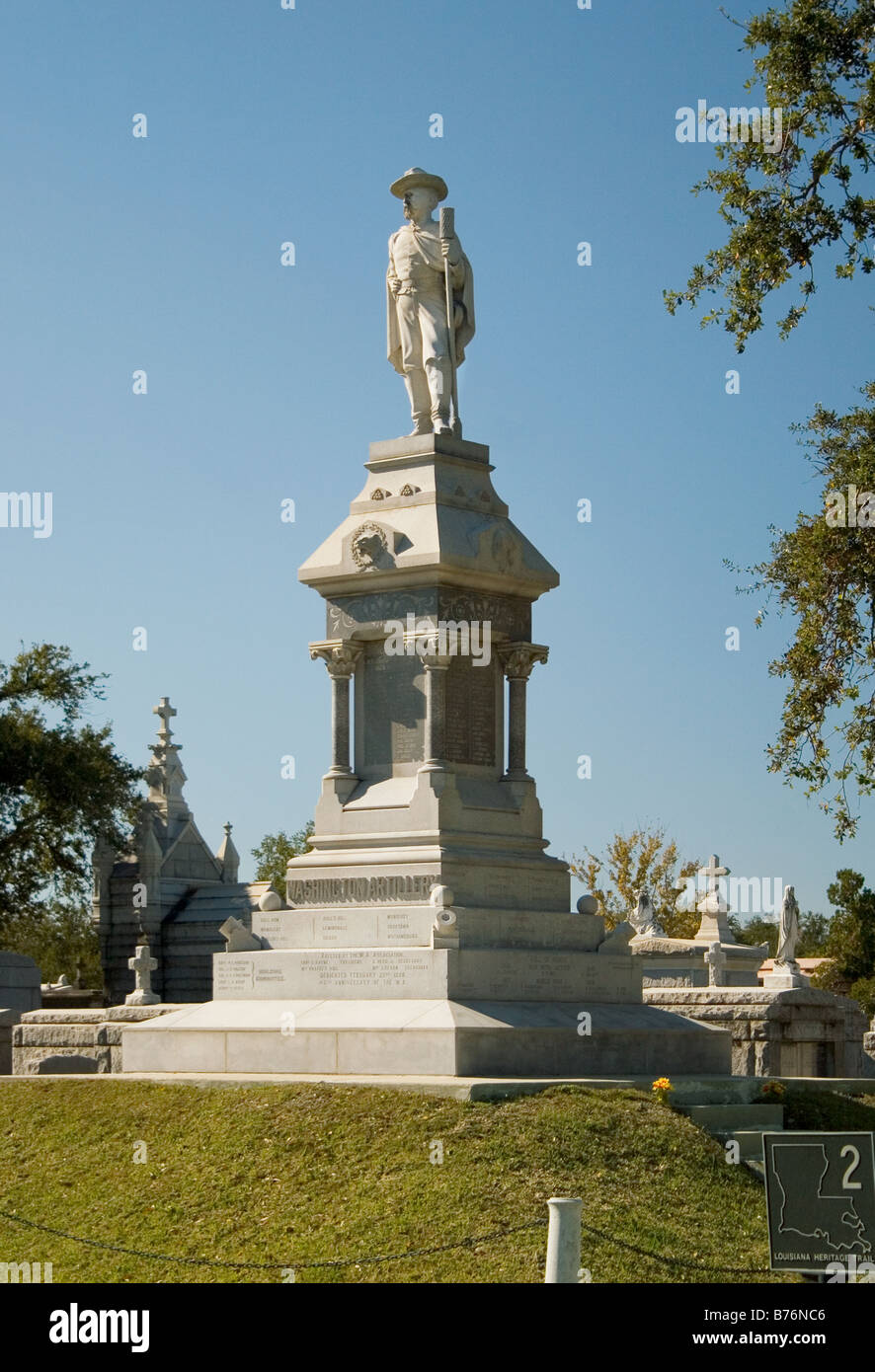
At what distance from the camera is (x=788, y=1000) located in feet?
81.3

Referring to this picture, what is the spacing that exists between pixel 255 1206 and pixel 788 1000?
10962 mm

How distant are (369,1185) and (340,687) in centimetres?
775

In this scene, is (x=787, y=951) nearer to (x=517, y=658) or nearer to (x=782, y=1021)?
(x=782, y=1021)

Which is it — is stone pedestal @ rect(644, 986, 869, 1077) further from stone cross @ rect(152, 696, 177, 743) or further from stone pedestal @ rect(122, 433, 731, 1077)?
stone cross @ rect(152, 696, 177, 743)

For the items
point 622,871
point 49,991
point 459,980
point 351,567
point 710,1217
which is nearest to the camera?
point 710,1217

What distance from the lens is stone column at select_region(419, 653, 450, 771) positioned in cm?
2127

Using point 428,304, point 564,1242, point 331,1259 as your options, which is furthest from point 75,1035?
point 564,1242

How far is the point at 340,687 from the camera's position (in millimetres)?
22172

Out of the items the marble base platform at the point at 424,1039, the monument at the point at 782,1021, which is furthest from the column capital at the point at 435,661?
the monument at the point at 782,1021

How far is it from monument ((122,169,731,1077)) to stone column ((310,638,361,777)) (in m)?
0.02

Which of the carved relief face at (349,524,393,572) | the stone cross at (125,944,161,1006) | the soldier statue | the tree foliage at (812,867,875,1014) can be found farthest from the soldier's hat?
the tree foliage at (812,867,875,1014)

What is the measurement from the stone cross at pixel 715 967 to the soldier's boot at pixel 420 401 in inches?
386
